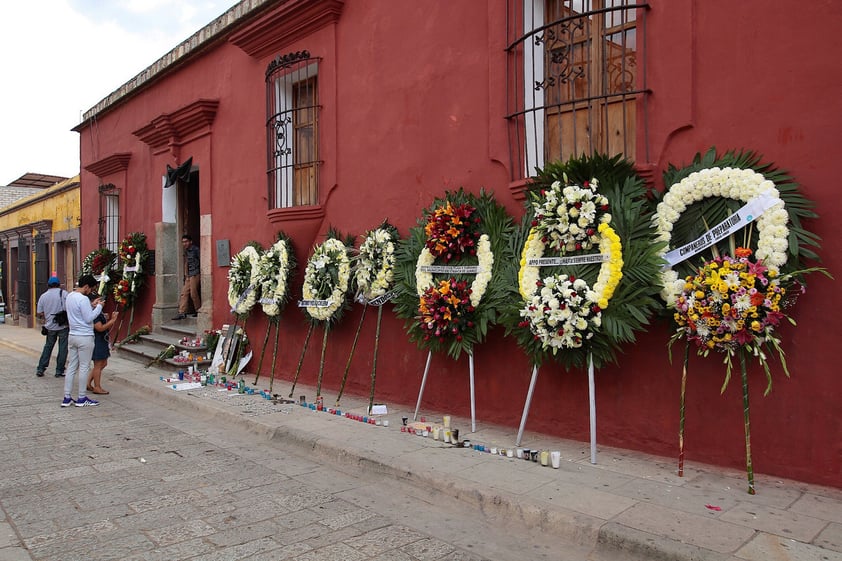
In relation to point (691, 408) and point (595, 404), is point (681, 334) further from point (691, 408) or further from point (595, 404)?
point (595, 404)

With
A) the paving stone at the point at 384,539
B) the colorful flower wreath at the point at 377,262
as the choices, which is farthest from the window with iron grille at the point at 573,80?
the paving stone at the point at 384,539

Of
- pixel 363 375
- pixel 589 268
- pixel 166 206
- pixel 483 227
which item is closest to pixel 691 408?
pixel 589 268

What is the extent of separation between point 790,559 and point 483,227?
3.84 m

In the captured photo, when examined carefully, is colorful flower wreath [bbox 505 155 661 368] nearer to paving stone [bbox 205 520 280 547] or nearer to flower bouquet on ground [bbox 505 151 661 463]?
flower bouquet on ground [bbox 505 151 661 463]

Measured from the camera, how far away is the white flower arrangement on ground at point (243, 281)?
9471mm

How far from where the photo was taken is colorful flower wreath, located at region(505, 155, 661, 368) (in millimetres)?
5039

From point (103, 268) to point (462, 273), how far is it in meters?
11.3

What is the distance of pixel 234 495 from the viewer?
15.9 feet

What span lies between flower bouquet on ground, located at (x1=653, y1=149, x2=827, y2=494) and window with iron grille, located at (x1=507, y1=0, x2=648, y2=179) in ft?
2.64

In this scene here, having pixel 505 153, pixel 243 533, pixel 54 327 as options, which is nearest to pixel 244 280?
pixel 54 327

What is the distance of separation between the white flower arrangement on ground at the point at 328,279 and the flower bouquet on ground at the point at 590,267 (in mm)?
3019

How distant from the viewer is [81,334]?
8148mm

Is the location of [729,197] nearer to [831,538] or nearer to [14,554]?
[831,538]

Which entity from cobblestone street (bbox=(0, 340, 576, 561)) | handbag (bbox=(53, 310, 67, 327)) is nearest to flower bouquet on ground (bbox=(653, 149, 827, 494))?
cobblestone street (bbox=(0, 340, 576, 561))
